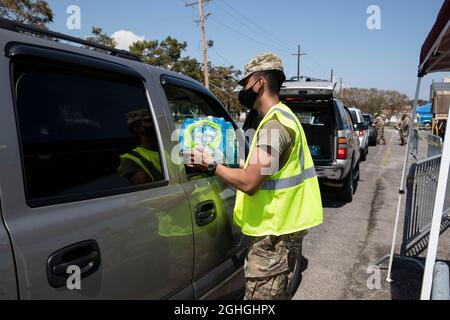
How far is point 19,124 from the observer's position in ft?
4.55

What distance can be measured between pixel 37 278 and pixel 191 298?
3.30 ft

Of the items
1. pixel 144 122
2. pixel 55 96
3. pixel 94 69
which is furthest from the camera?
pixel 144 122

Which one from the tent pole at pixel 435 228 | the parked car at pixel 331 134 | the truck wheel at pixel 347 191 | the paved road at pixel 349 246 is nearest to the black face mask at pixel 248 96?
the tent pole at pixel 435 228

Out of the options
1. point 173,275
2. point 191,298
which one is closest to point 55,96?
point 173,275

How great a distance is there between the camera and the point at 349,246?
4.82 m

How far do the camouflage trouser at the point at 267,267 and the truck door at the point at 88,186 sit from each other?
0.41 meters

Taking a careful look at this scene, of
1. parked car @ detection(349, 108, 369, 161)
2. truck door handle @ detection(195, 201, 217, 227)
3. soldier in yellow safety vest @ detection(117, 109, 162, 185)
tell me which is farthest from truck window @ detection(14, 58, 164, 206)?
parked car @ detection(349, 108, 369, 161)

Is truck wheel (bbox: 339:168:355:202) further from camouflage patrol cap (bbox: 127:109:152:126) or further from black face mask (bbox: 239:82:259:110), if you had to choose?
camouflage patrol cap (bbox: 127:109:152:126)

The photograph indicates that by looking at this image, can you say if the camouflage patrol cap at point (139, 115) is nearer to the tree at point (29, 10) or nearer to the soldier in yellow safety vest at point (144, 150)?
the soldier in yellow safety vest at point (144, 150)

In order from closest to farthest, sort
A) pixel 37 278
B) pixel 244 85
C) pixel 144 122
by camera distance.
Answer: pixel 37 278
pixel 144 122
pixel 244 85

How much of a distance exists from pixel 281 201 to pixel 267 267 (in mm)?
406

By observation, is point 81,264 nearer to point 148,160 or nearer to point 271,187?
point 148,160

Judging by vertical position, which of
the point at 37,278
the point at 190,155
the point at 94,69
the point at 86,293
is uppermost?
the point at 94,69
